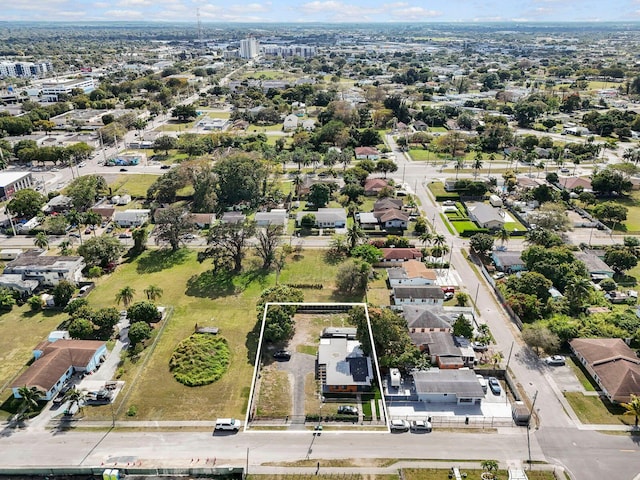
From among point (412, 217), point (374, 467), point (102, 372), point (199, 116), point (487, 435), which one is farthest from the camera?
point (199, 116)

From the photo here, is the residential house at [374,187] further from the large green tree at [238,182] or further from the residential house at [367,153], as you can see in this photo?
the large green tree at [238,182]

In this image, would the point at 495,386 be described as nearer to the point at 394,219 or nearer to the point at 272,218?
the point at 394,219

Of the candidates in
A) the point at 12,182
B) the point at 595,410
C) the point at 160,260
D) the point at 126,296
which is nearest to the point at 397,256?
the point at 595,410

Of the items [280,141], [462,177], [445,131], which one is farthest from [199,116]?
[462,177]

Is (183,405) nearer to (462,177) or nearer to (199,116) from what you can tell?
(462,177)

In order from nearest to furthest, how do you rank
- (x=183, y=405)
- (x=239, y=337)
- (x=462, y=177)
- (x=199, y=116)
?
(x=183, y=405)
(x=239, y=337)
(x=462, y=177)
(x=199, y=116)

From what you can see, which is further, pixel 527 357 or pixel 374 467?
pixel 527 357

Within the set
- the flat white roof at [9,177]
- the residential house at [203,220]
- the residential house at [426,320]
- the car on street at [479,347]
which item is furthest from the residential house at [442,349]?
the flat white roof at [9,177]
